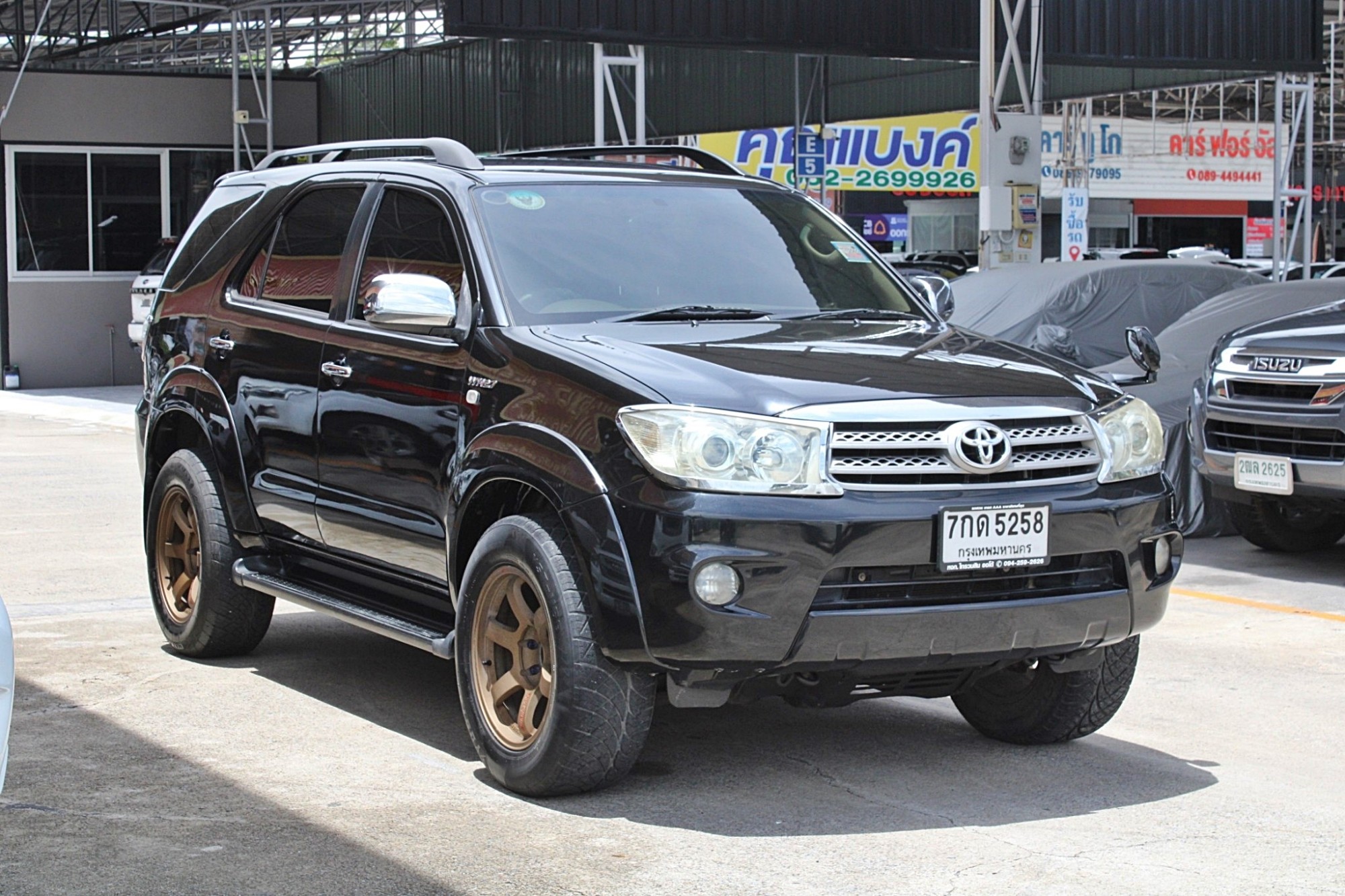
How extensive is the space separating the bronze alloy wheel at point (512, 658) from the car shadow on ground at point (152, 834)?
2.08 ft

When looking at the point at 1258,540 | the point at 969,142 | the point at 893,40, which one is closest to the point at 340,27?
the point at 893,40

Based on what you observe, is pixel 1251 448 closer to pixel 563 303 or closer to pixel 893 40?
pixel 563 303

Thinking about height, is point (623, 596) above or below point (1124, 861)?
above

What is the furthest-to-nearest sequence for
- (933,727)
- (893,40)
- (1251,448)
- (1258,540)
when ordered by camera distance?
(893,40)
(1258,540)
(1251,448)
(933,727)

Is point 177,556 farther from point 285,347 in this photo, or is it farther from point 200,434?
point 285,347

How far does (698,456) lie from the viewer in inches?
187

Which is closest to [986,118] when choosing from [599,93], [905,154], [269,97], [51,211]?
[599,93]

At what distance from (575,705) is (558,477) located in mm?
629

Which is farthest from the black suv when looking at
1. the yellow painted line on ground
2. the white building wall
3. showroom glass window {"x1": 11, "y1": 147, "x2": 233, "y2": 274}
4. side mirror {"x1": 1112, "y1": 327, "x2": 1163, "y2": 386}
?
the white building wall

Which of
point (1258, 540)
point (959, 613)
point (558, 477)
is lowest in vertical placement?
point (1258, 540)

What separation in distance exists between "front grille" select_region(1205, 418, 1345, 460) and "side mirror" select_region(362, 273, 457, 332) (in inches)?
213

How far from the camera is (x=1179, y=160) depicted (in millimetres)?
55031

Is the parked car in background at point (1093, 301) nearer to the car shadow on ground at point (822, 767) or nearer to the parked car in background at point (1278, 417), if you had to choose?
the parked car in background at point (1278, 417)

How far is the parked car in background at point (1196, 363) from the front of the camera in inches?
438
